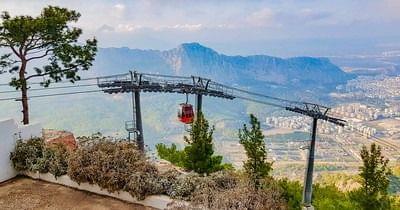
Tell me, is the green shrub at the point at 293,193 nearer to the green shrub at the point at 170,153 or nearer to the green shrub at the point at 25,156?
the green shrub at the point at 170,153

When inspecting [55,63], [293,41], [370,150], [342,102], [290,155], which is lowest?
[290,155]

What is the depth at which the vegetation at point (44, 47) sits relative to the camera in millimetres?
9344

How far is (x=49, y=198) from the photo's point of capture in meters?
6.73

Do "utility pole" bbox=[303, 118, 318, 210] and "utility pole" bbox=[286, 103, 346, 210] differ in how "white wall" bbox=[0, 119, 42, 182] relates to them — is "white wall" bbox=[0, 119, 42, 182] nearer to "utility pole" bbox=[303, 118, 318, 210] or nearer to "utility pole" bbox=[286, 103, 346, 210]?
"utility pole" bbox=[286, 103, 346, 210]

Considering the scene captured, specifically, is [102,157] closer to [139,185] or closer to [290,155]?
[139,185]

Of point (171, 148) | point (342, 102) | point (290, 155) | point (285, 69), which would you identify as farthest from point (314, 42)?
point (171, 148)

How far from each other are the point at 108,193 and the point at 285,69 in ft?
280

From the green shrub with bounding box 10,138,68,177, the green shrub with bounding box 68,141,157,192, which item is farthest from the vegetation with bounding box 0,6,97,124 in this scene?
the green shrub with bounding box 68,141,157,192

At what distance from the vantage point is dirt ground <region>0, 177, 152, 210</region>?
6348mm

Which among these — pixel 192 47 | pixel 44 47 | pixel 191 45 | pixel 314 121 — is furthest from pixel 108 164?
pixel 191 45

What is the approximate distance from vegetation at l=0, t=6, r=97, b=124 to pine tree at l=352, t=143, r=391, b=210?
7528mm

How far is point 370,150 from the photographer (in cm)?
780

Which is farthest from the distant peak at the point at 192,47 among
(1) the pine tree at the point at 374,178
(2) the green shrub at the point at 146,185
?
(2) the green shrub at the point at 146,185

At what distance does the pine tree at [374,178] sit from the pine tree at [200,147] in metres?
3.60
